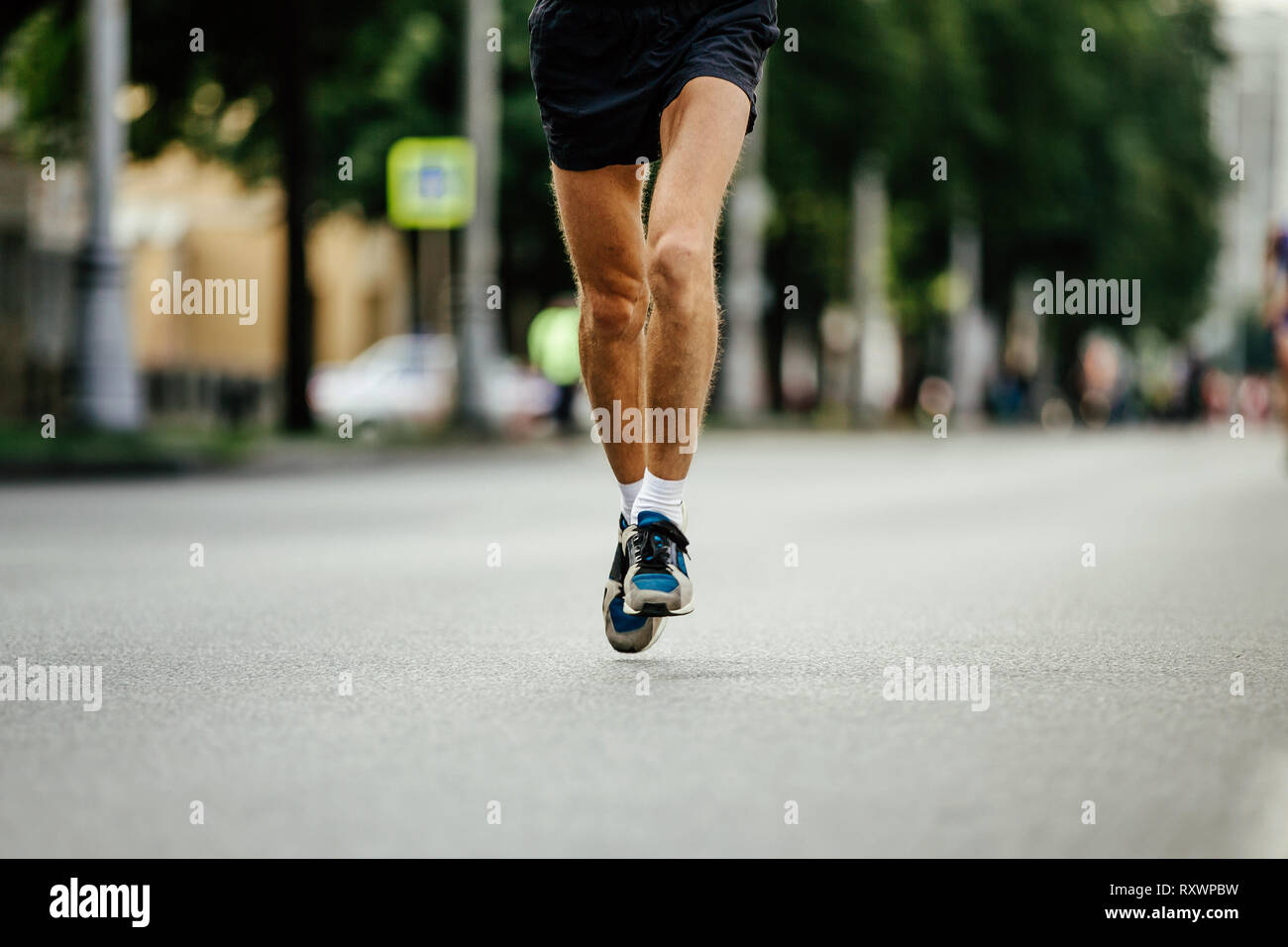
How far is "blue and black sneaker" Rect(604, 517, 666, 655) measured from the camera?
18.4 ft

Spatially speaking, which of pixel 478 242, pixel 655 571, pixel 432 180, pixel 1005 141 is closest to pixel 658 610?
pixel 655 571

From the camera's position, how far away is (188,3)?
22359 mm

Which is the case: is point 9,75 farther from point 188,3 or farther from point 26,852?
point 26,852

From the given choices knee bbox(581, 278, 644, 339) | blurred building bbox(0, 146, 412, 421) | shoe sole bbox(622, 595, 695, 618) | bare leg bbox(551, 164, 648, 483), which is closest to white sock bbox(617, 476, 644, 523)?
bare leg bbox(551, 164, 648, 483)

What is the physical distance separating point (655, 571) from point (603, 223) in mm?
931

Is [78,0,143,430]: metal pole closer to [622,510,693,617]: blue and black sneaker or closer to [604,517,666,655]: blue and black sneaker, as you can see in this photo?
[604,517,666,655]: blue and black sneaker

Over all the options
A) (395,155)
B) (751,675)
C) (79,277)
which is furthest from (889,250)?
(751,675)

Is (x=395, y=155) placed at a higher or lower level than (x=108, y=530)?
higher

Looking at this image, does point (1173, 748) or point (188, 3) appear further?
point (188, 3)

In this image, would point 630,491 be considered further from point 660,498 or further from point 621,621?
point 621,621

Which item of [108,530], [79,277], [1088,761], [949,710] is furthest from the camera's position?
[79,277]

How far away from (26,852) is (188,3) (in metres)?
19.8
